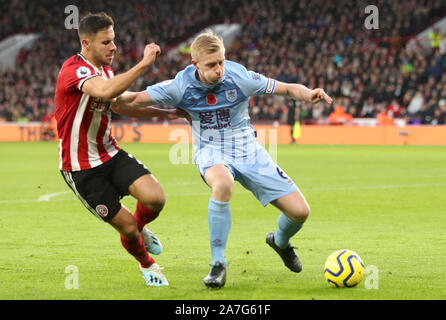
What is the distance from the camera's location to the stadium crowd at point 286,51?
97.8 ft

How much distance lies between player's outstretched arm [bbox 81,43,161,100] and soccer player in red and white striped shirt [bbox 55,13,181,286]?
22 cm

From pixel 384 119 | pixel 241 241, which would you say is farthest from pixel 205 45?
pixel 384 119

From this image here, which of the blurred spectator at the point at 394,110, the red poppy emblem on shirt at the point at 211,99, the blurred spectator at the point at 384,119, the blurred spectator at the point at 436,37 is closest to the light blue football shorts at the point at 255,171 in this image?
the red poppy emblem on shirt at the point at 211,99

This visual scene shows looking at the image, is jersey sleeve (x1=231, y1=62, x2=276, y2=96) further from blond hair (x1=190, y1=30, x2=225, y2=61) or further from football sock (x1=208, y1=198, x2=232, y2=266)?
football sock (x1=208, y1=198, x2=232, y2=266)

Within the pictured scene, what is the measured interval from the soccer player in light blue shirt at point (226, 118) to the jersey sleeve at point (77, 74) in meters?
0.47

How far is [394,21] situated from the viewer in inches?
1297

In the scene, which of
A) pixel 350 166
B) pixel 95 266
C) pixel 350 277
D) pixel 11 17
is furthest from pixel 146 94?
pixel 11 17

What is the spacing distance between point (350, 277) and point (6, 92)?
34219mm

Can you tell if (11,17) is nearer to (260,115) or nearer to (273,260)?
(260,115)

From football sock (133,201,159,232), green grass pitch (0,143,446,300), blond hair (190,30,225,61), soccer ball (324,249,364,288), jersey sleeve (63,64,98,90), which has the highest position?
blond hair (190,30,225,61)

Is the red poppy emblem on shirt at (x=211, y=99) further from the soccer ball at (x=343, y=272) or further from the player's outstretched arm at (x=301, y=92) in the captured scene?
the soccer ball at (x=343, y=272)

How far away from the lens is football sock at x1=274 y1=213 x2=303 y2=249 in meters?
6.34

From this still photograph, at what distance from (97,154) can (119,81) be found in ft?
2.97

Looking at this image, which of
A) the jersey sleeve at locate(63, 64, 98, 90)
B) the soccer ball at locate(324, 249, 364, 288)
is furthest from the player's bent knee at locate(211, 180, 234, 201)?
the jersey sleeve at locate(63, 64, 98, 90)
